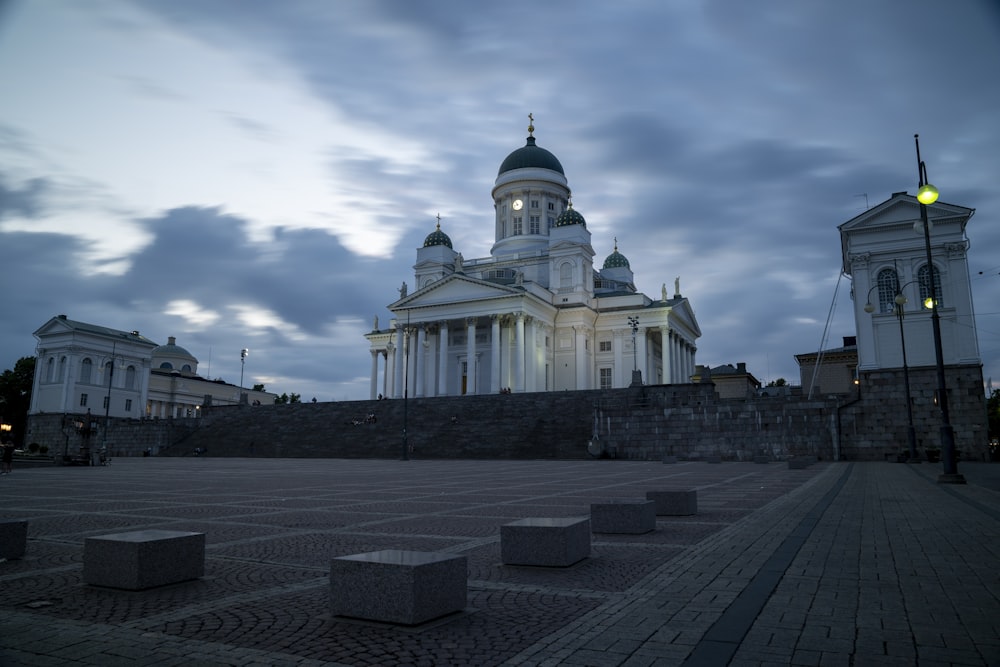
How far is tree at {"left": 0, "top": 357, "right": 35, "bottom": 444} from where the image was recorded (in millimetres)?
88500

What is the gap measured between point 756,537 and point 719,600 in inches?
158

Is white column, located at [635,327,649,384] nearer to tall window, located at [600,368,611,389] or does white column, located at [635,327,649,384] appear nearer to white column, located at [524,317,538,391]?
tall window, located at [600,368,611,389]

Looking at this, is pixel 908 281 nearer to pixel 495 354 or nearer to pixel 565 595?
pixel 495 354

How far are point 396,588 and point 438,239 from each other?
79773mm

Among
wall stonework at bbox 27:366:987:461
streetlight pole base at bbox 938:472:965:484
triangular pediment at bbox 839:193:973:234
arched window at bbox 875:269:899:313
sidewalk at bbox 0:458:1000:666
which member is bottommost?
sidewalk at bbox 0:458:1000:666

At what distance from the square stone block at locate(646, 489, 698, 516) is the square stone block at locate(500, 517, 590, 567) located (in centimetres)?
499

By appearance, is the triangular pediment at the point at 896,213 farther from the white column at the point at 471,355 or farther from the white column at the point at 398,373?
the white column at the point at 398,373

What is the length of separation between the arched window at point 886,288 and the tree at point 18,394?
310 feet

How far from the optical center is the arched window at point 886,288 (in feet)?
147

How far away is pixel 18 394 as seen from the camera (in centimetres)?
9100

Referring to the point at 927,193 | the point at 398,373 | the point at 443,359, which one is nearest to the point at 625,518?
the point at 927,193

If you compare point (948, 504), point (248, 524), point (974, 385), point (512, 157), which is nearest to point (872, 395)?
point (974, 385)

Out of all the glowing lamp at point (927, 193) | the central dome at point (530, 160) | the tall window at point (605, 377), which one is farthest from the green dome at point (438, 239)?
the glowing lamp at point (927, 193)

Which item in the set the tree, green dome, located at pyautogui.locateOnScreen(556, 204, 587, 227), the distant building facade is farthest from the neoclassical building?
the distant building facade
